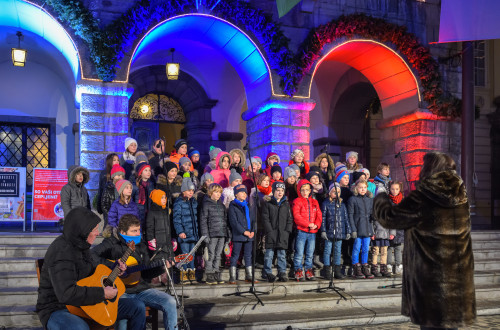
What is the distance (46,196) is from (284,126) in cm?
515

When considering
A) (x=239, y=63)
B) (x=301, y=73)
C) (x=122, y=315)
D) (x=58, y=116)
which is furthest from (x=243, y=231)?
(x=58, y=116)

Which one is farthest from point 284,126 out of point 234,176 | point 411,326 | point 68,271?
point 68,271

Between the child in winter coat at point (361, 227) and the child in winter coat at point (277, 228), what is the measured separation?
1.14 m

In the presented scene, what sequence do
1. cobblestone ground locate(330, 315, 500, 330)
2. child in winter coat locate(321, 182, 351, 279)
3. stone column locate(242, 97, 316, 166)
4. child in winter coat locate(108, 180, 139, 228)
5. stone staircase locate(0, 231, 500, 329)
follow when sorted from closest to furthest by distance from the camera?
stone staircase locate(0, 231, 500, 329) → cobblestone ground locate(330, 315, 500, 330) → child in winter coat locate(108, 180, 139, 228) → child in winter coat locate(321, 182, 351, 279) → stone column locate(242, 97, 316, 166)

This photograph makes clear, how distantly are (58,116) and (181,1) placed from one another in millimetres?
5236

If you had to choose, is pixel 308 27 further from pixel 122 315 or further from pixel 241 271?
pixel 122 315

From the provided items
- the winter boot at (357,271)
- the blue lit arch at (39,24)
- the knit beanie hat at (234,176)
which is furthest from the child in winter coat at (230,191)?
the blue lit arch at (39,24)

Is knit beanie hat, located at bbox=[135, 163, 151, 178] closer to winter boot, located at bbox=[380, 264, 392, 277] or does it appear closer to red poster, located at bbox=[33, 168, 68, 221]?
red poster, located at bbox=[33, 168, 68, 221]

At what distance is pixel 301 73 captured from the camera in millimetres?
11258

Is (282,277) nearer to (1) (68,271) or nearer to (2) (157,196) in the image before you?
(2) (157,196)

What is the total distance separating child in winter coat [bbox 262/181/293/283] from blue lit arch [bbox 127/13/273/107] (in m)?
3.82

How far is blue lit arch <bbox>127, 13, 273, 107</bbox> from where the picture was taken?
1077 centimetres

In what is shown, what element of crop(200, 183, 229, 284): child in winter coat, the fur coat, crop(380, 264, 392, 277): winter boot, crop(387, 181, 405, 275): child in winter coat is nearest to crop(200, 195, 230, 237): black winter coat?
crop(200, 183, 229, 284): child in winter coat

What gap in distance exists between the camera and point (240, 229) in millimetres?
7586
